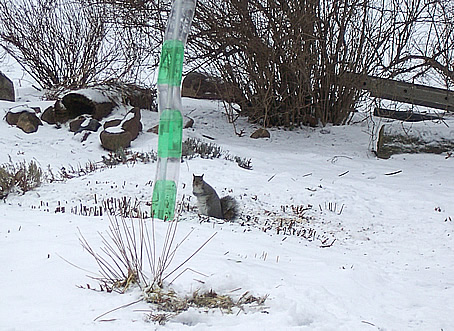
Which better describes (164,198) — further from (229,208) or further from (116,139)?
(116,139)

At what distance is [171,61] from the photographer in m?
4.91

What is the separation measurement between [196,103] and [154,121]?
8.97 feet

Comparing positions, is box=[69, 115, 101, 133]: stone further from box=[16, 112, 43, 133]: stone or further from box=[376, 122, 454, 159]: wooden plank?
box=[376, 122, 454, 159]: wooden plank

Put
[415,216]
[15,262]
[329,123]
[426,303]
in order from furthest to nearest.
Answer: [329,123]
[415,216]
[426,303]
[15,262]

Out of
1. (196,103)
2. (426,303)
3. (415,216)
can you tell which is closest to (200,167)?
(415,216)

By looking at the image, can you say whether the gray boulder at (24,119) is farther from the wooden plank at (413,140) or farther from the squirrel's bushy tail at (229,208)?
the wooden plank at (413,140)

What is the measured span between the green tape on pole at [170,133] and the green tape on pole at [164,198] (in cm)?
28

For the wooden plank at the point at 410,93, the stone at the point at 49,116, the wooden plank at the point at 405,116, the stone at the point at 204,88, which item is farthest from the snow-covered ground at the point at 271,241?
the stone at the point at 204,88

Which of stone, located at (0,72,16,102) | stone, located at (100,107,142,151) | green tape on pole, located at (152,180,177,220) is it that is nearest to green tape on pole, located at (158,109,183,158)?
green tape on pole, located at (152,180,177,220)

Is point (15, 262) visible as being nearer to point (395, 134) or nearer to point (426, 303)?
point (426, 303)

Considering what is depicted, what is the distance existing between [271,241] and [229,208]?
1449mm

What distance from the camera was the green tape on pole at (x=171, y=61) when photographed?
193 inches

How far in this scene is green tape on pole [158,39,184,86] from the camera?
4914 mm

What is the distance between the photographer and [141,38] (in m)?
12.5
